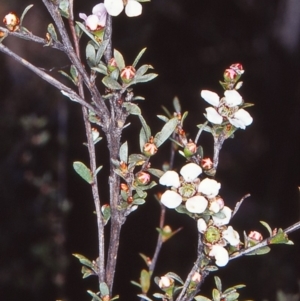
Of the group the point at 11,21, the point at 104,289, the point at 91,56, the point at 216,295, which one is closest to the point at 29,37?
the point at 11,21

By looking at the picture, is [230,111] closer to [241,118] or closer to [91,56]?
[241,118]

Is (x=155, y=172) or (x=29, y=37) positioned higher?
(x=29, y=37)

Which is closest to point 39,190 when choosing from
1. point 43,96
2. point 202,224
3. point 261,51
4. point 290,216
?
point 43,96

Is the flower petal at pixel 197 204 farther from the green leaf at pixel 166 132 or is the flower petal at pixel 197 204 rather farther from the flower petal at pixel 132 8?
the flower petal at pixel 132 8

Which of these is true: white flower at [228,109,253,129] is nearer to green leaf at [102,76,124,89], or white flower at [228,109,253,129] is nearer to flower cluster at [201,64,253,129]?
flower cluster at [201,64,253,129]

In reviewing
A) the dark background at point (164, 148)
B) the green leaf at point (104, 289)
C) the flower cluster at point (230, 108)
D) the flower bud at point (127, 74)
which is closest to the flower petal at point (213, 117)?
the flower cluster at point (230, 108)

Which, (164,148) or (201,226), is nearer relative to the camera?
(201,226)
